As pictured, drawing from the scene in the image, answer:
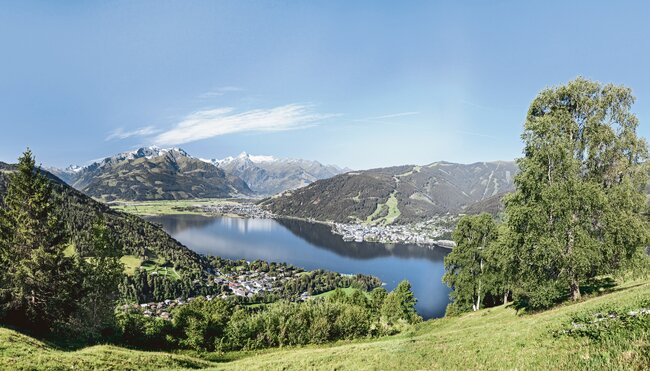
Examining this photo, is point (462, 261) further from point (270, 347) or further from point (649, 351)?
point (649, 351)

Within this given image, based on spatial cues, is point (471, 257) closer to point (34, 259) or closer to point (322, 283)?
point (34, 259)

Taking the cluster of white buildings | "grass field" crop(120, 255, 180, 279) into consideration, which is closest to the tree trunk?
the cluster of white buildings

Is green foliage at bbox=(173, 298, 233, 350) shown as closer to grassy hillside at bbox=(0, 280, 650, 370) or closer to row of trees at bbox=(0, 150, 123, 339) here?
row of trees at bbox=(0, 150, 123, 339)

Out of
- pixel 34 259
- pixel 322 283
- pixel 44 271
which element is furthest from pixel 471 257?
pixel 322 283

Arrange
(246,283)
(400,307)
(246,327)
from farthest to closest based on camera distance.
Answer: (246,283) < (400,307) < (246,327)

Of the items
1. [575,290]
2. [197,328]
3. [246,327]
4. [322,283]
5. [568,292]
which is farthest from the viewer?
[322,283]

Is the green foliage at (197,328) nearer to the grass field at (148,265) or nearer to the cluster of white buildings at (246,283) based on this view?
the cluster of white buildings at (246,283)

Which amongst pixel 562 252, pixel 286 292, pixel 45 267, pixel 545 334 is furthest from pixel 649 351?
pixel 286 292
